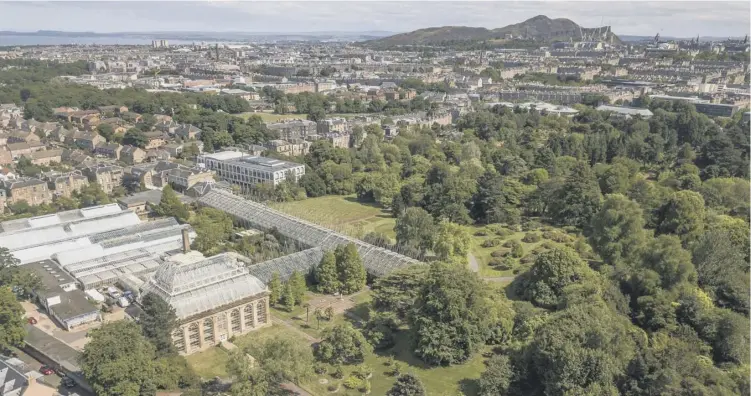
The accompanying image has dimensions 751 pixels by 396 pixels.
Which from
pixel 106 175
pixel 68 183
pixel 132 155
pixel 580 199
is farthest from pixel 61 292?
pixel 580 199

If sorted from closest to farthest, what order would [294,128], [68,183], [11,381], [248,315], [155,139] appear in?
1. [11,381]
2. [248,315]
3. [68,183]
4. [155,139]
5. [294,128]

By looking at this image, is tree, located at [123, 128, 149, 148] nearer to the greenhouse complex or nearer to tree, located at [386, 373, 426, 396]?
the greenhouse complex

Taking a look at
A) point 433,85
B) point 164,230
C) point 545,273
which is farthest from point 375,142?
point 433,85

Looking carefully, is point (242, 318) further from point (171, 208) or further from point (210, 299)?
point (171, 208)

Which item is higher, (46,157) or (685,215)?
(685,215)

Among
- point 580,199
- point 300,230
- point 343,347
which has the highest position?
point 580,199

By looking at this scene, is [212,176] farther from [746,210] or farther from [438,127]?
[746,210]

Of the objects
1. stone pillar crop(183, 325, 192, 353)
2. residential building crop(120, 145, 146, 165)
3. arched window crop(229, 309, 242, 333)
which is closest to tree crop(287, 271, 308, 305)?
arched window crop(229, 309, 242, 333)

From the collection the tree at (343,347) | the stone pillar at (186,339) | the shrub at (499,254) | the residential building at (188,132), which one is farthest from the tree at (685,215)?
the residential building at (188,132)

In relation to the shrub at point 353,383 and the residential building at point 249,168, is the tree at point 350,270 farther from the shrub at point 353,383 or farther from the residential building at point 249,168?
the residential building at point 249,168
